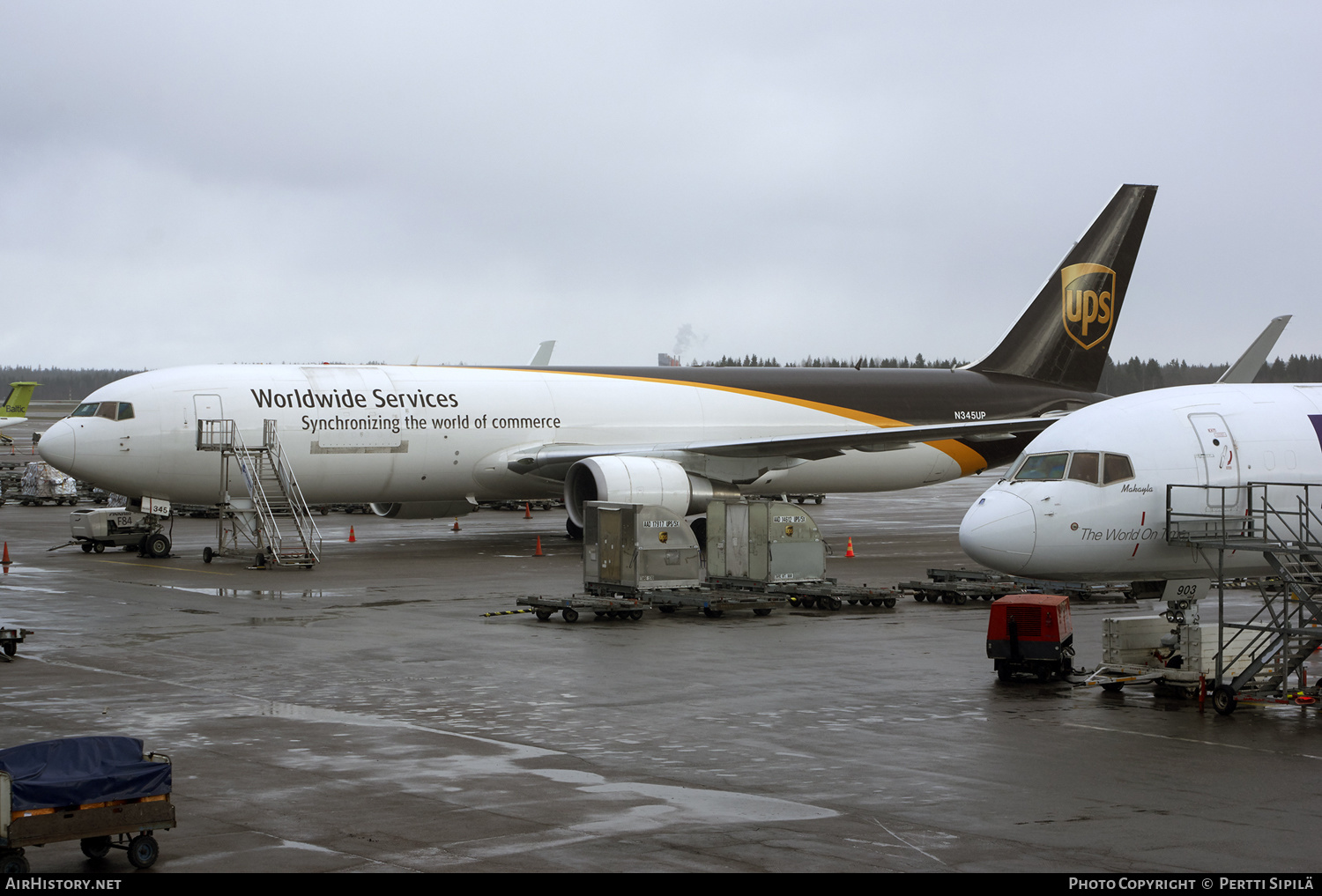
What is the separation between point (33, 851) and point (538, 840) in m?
3.66

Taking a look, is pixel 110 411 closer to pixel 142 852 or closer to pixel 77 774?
pixel 77 774

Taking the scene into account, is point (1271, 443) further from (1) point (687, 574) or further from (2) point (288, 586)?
(2) point (288, 586)

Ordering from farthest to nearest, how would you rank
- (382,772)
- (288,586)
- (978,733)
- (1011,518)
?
1. (288,586)
2. (1011,518)
3. (978,733)
4. (382,772)

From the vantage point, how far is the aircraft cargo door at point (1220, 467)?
55.1 feet

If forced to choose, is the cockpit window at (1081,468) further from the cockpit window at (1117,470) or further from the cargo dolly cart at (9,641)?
the cargo dolly cart at (9,641)

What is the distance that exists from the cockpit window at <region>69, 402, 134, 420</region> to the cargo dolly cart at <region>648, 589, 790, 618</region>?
14.1 m

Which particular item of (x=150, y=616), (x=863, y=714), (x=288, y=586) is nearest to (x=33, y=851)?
(x=863, y=714)

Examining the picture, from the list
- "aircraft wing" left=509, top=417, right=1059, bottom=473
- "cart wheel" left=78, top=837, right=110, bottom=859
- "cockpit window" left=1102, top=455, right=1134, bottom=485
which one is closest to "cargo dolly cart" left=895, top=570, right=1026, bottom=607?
"aircraft wing" left=509, top=417, right=1059, bottom=473

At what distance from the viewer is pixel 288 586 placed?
26.6 meters

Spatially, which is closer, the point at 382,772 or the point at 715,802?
the point at 715,802

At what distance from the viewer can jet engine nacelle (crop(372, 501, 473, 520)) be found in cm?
3631

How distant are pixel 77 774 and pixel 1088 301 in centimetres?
3544

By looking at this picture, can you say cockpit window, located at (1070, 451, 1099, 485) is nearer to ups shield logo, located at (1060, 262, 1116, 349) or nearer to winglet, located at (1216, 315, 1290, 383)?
winglet, located at (1216, 315, 1290, 383)

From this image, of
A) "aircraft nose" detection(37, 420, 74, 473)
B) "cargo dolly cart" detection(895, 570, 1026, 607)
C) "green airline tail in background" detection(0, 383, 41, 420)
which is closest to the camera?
"cargo dolly cart" detection(895, 570, 1026, 607)
